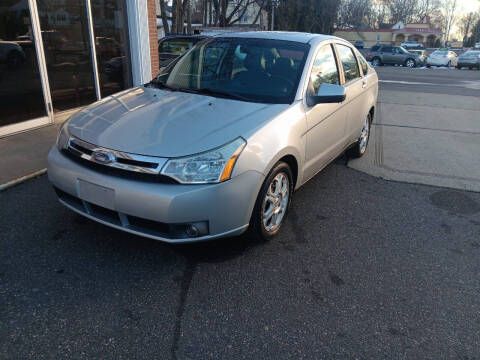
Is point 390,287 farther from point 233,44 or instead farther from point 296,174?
point 233,44

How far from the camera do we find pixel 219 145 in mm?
2660

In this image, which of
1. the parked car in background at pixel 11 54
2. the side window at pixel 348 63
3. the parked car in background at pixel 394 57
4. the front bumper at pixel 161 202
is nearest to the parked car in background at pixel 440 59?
the parked car in background at pixel 394 57

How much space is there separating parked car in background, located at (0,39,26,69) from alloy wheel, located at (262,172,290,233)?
525cm

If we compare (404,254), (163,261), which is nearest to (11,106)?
(163,261)

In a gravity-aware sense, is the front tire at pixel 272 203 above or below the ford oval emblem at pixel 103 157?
below

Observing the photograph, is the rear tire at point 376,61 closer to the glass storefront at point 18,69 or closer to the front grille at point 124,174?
the glass storefront at point 18,69

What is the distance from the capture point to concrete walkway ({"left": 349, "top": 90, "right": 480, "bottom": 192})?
5.13m

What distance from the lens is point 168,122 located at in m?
2.96

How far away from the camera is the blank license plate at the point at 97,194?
264cm

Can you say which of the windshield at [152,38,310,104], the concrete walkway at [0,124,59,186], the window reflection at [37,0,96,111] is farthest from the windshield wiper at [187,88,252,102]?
the window reflection at [37,0,96,111]

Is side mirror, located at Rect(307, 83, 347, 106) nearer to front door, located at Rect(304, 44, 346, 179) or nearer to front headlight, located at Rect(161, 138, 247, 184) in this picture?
front door, located at Rect(304, 44, 346, 179)

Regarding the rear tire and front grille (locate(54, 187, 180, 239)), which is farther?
the rear tire

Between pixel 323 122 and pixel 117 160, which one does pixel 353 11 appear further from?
pixel 117 160

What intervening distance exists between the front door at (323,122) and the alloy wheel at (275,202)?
1.30ft
